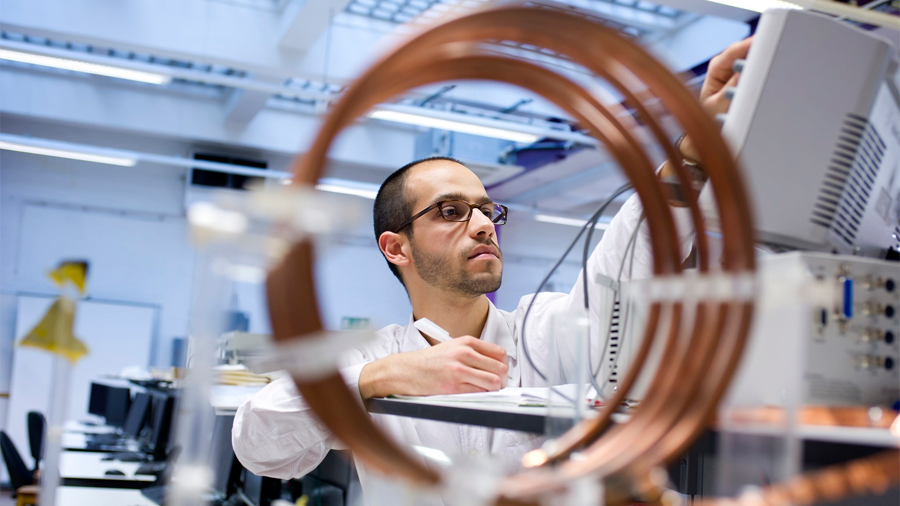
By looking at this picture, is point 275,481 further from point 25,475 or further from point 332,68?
point 332,68

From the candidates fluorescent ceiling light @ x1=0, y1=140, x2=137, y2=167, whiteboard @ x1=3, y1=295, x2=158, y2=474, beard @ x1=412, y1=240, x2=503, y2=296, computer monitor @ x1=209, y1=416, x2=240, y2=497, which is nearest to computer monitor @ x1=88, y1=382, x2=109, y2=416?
whiteboard @ x1=3, y1=295, x2=158, y2=474

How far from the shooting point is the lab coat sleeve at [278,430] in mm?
1279

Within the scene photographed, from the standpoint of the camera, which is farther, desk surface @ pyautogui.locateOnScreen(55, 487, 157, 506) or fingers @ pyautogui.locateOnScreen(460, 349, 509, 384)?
desk surface @ pyautogui.locateOnScreen(55, 487, 157, 506)

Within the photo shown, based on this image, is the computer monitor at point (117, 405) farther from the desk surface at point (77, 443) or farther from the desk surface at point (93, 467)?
the desk surface at point (93, 467)

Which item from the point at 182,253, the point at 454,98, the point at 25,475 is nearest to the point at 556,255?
the point at 454,98

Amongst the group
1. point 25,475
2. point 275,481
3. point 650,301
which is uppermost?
point 650,301

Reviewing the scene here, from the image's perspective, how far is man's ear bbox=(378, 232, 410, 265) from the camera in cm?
170

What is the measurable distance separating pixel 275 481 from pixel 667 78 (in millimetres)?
2527

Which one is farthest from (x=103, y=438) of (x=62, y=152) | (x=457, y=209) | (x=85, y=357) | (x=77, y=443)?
(x=457, y=209)

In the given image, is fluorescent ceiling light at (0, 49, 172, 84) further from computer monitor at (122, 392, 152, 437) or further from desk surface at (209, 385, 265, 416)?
desk surface at (209, 385, 265, 416)

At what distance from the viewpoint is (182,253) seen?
902 centimetres

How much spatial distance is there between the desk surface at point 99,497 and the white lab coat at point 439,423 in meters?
1.95

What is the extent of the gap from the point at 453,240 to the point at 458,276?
8 cm

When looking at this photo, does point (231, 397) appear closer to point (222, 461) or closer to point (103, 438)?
point (222, 461)
